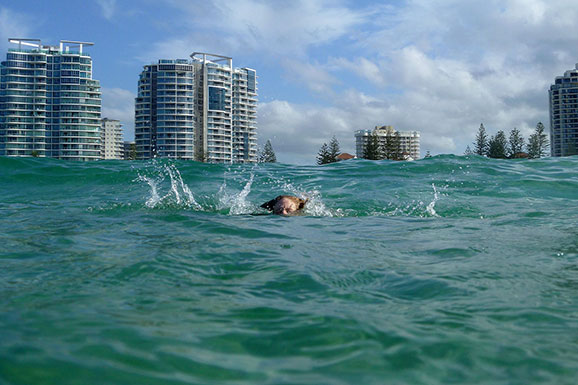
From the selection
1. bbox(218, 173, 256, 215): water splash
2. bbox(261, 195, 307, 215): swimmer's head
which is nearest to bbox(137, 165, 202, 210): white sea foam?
bbox(218, 173, 256, 215): water splash

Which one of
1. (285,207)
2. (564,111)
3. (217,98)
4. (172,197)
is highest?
(217,98)

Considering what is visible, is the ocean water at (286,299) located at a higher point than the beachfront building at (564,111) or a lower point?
lower

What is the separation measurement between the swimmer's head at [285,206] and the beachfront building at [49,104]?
367 feet

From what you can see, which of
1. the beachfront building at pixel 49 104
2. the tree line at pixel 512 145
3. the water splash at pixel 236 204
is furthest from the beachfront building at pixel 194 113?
the water splash at pixel 236 204

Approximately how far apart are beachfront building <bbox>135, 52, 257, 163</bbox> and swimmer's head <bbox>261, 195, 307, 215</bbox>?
106755 mm

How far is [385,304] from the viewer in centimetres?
325

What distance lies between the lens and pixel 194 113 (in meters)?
127

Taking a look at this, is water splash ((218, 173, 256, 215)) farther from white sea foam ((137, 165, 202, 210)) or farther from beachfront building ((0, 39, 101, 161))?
beachfront building ((0, 39, 101, 161))

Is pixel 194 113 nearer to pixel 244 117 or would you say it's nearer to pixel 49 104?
pixel 244 117

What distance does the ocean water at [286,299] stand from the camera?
2.24m

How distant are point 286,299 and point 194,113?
421ft

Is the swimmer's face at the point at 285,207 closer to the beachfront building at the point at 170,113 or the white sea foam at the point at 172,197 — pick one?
the white sea foam at the point at 172,197

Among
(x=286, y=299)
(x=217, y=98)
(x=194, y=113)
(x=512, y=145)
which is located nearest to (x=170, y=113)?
(x=194, y=113)

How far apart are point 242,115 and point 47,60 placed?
51850 mm
